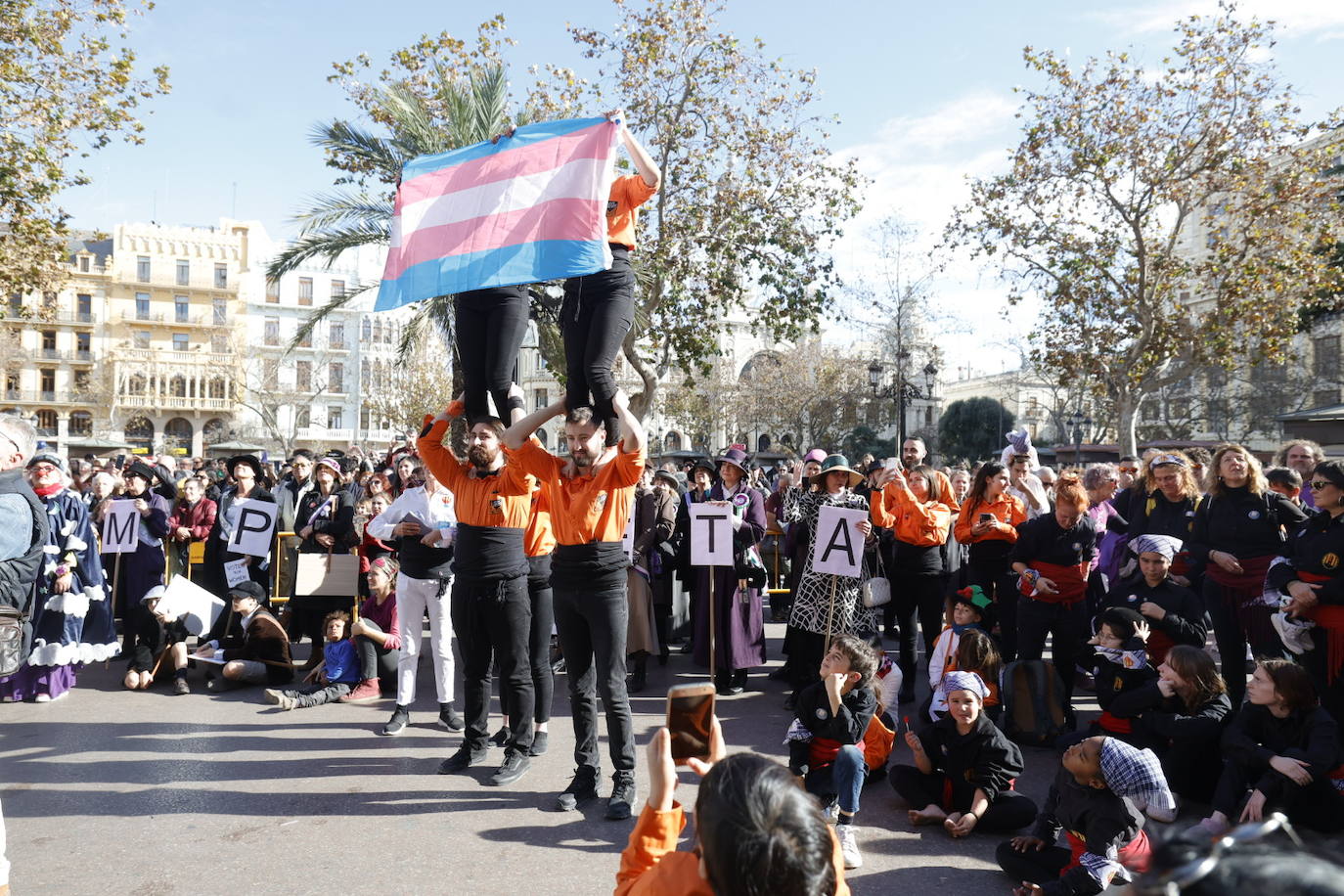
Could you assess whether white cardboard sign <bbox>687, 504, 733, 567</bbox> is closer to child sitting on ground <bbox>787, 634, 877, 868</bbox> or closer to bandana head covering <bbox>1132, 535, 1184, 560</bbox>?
child sitting on ground <bbox>787, 634, 877, 868</bbox>

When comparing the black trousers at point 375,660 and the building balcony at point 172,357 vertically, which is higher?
the building balcony at point 172,357

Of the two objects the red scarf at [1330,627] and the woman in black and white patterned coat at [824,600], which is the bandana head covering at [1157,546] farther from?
the woman in black and white patterned coat at [824,600]

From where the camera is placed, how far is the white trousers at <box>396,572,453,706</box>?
20.6 feet

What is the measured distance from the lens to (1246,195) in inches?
682

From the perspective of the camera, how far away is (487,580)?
5.36 meters

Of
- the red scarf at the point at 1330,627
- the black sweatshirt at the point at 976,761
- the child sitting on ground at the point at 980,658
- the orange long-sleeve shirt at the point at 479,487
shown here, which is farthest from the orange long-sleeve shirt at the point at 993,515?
the orange long-sleeve shirt at the point at 479,487

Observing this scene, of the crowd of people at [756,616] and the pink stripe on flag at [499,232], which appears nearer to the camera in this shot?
the crowd of people at [756,616]

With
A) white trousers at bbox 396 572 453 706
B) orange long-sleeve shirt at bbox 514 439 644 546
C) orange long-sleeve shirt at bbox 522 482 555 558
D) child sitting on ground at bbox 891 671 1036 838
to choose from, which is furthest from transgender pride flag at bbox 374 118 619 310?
child sitting on ground at bbox 891 671 1036 838

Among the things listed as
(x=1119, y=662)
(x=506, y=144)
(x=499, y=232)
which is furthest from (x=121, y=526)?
(x=1119, y=662)

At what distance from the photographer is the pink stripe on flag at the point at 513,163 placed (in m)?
5.14

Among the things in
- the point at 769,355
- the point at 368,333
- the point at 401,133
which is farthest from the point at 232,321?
the point at 401,133

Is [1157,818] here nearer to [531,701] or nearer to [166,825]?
[531,701]

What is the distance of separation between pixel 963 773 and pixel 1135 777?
3.28 ft

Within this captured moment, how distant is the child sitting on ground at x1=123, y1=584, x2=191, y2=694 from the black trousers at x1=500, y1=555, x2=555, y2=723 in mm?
3471
